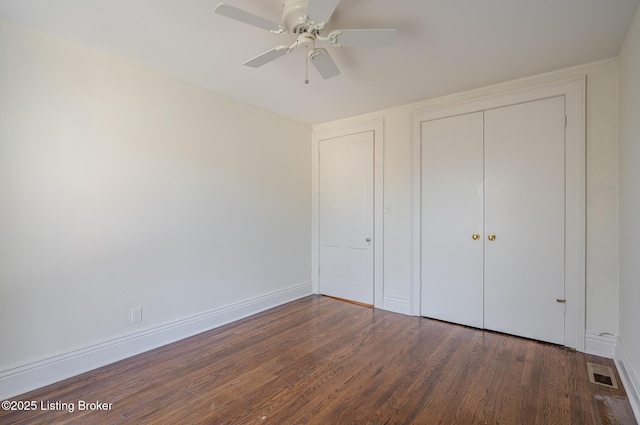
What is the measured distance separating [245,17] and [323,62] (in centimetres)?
60

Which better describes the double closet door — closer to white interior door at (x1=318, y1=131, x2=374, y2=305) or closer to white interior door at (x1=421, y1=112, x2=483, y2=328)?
white interior door at (x1=421, y1=112, x2=483, y2=328)

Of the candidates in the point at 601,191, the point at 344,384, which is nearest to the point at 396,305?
the point at 344,384

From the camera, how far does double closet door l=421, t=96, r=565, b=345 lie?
268 centimetres

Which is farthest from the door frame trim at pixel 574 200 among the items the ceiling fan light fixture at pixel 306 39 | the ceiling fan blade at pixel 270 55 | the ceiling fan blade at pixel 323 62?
the ceiling fan blade at pixel 270 55

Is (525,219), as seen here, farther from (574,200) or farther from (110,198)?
(110,198)

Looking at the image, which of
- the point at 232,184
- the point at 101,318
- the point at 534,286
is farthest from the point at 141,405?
the point at 534,286

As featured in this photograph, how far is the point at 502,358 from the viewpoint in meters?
2.46

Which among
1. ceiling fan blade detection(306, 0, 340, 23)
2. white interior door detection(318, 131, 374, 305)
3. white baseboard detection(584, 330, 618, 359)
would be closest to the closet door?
white baseboard detection(584, 330, 618, 359)

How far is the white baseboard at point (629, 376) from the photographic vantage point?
5.88 ft

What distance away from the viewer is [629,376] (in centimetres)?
198

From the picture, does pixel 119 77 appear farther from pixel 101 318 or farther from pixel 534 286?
pixel 534 286

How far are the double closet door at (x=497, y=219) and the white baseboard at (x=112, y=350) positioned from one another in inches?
86.9

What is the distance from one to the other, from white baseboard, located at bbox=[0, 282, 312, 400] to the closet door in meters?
2.67

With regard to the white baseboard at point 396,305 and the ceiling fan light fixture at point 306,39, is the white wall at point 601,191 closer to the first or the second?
the white baseboard at point 396,305
